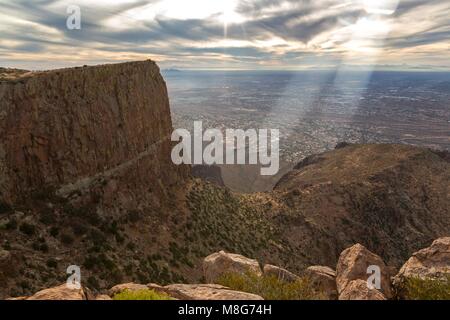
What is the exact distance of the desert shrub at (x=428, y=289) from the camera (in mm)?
20062

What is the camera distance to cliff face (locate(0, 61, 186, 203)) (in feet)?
107

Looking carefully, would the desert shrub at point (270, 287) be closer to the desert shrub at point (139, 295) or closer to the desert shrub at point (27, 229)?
the desert shrub at point (139, 295)

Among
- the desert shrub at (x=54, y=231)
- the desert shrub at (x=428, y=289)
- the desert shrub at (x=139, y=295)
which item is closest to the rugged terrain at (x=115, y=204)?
the desert shrub at (x=54, y=231)

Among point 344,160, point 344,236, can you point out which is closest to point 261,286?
point 344,236

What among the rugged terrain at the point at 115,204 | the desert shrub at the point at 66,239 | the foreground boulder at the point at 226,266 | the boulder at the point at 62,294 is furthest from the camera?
the desert shrub at the point at 66,239

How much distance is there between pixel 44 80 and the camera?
34688 millimetres

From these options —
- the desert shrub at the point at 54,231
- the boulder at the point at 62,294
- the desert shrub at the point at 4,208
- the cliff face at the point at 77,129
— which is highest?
the cliff face at the point at 77,129

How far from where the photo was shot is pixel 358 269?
78.5 feet

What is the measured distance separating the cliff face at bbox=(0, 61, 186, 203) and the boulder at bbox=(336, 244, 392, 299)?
25.7m

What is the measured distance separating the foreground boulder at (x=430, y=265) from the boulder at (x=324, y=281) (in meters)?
3.75

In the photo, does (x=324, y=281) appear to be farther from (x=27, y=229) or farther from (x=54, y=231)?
(x=27, y=229)

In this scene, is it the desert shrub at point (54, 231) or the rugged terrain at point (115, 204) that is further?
the desert shrub at point (54, 231)

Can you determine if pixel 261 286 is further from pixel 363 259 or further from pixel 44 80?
pixel 44 80

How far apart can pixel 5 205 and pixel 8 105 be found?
856 cm
